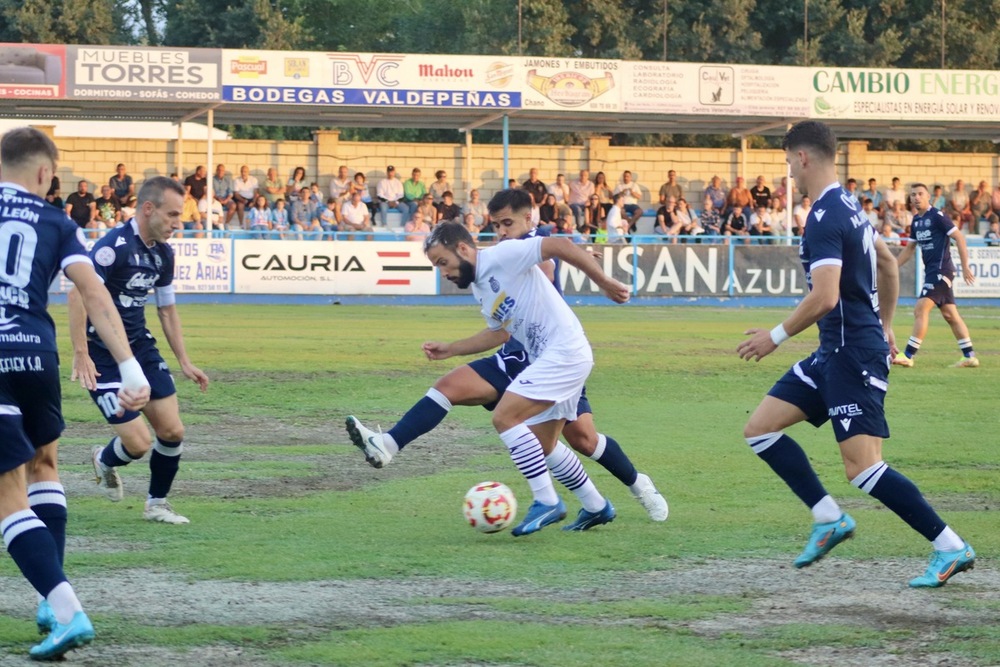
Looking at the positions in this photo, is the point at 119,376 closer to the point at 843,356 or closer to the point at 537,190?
the point at 843,356

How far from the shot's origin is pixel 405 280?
30.9 metres

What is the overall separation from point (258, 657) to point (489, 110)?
29170 mm

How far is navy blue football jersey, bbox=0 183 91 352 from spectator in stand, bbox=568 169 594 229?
27350 millimetres

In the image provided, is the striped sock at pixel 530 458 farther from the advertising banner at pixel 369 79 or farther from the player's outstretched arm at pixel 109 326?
the advertising banner at pixel 369 79

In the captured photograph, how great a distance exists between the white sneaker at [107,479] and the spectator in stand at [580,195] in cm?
2423

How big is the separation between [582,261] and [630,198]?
26850 mm

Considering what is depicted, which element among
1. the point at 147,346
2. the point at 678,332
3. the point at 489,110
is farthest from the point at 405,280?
the point at 147,346

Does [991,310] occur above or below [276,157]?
below

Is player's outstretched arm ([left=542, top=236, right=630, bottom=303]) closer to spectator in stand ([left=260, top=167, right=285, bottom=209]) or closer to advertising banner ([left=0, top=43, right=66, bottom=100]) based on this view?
spectator in stand ([left=260, top=167, right=285, bottom=209])

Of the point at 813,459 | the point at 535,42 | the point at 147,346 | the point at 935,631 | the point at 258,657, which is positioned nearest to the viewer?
the point at 258,657

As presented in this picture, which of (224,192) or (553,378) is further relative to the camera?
(224,192)

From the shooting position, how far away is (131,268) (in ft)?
26.8

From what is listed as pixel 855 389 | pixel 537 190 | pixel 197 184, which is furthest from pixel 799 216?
pixel 855 389

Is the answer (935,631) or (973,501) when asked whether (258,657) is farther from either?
(973,501)
